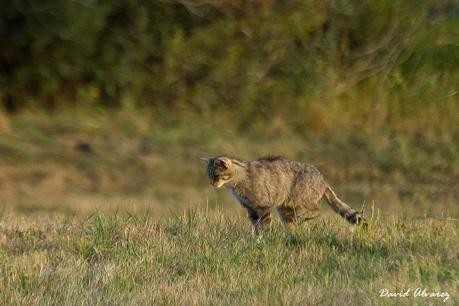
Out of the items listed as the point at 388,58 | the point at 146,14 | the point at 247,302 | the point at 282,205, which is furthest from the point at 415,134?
the point at 247,302

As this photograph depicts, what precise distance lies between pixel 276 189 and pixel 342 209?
0.54m

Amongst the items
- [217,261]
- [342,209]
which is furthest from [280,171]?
[217,261]

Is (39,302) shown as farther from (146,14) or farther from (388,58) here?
(388,58)

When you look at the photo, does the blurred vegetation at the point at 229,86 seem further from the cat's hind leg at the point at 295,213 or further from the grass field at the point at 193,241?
the cat's hind leg at the point at 295,213

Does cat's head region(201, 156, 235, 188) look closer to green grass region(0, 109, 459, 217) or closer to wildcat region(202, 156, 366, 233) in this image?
wildcat region(202, 156, 366, 233)

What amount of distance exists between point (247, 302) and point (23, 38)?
10184 mm

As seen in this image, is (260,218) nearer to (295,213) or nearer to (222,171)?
(295,213)

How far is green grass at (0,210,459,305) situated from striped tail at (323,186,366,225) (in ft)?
0.46

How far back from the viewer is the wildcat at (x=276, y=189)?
9.80 metres

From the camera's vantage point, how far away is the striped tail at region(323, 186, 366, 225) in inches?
367

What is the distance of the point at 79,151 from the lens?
1554cm

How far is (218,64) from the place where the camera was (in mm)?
16500
